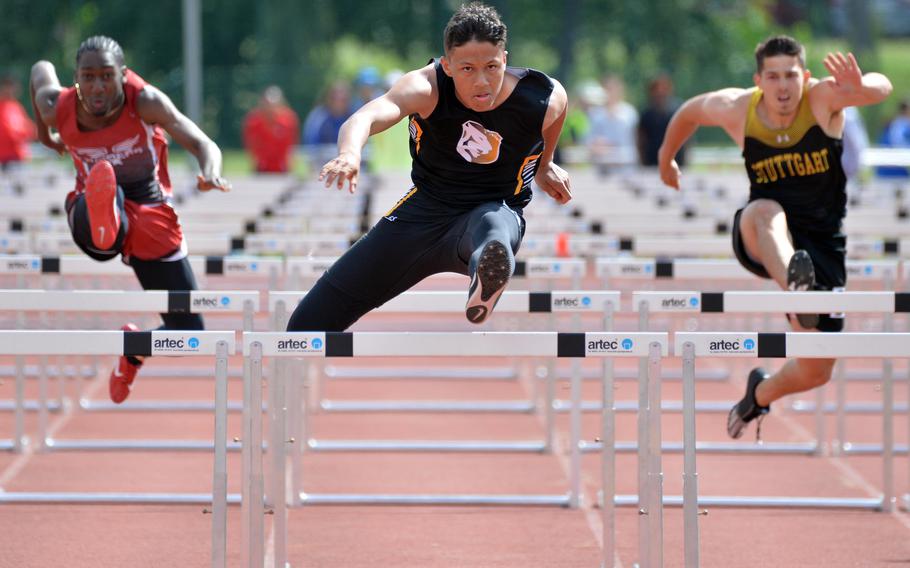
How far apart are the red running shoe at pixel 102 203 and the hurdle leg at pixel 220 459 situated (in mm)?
1977

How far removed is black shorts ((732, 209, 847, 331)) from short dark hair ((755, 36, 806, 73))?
752mm

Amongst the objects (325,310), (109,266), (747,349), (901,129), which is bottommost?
(747,349)

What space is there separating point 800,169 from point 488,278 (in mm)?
Answer: 2589

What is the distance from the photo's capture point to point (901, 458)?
8.65 m

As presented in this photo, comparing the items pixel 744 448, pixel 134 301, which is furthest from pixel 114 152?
pixel 744 448

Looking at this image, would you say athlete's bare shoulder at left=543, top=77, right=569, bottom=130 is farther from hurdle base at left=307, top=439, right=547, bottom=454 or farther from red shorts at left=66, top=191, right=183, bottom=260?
hurdle base at left=307, top=439, right=547, bottom=454

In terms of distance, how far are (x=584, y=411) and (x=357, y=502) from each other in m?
3.04

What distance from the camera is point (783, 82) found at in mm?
6922

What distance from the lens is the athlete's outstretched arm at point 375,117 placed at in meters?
4.82

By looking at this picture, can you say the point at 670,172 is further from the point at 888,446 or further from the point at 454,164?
the point at 454,164

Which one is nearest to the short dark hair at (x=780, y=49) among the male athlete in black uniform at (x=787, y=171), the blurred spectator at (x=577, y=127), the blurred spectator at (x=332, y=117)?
the male athlete in black uniform at (x=787, y=171)

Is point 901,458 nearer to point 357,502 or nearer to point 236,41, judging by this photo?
point 357,502

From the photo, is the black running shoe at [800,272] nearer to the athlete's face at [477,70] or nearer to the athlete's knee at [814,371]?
the athlete's knee at [814,371]

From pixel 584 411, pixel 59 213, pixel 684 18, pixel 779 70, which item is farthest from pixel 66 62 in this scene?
pixel 779 70
